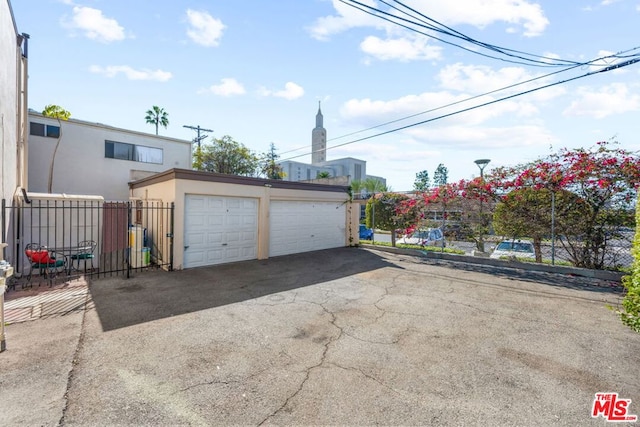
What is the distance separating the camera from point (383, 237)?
2211cm

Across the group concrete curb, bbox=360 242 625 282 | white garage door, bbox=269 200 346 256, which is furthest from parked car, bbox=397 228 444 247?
white garage door, bbox=269 200 346 256

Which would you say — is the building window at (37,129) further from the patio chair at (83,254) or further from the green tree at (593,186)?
the green tree at (593,186)

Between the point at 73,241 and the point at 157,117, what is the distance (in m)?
23.8

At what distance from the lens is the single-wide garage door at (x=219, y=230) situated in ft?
29.5

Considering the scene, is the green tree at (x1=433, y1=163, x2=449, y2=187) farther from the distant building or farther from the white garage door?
the white garage door

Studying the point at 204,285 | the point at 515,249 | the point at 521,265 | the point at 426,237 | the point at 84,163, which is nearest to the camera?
the point at 204,285

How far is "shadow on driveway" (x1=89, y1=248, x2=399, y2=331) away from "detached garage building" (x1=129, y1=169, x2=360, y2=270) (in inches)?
25.8

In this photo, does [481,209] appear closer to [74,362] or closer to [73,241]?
[74,362]

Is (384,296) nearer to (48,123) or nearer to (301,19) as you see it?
(301,19)

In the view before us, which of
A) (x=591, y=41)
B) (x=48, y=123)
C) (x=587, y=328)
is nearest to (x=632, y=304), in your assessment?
(x=587, y=328)

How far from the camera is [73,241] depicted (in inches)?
355

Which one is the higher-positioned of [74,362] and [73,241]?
[73,241]

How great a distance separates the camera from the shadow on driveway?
5406 mm

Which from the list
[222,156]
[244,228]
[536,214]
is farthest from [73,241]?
[222,156]
